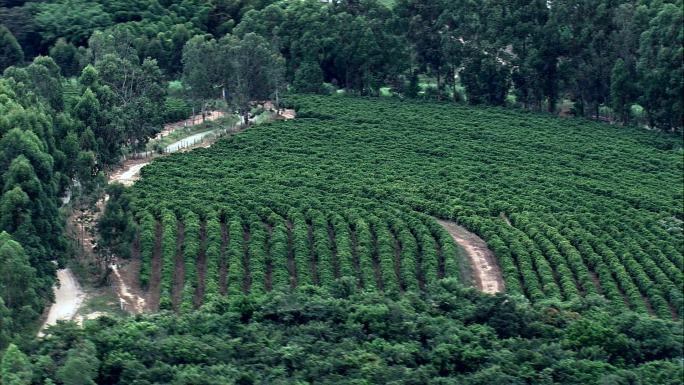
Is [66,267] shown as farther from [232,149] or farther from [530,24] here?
[530,24]

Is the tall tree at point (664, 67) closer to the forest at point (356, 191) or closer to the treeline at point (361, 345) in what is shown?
the forest at point (356, 191)

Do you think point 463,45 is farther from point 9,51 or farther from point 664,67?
point 9,51

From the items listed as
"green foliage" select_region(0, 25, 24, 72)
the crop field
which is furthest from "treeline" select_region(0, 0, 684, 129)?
the crop field

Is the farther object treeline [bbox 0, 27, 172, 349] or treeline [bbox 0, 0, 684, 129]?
treeline [bbox 0, 0, 684, 129]

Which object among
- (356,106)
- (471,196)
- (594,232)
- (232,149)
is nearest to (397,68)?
(356,106)

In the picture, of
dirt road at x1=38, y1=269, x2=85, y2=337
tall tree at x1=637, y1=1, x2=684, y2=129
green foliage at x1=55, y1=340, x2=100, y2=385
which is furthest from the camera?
tall tree at x1=637, y1=1, x2=684, y2=129

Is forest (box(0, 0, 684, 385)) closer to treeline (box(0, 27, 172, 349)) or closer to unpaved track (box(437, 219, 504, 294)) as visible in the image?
treeline (box(0, 27, 172, 349))

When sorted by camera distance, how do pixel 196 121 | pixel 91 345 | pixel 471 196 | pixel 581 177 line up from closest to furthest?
pixel 91 345 < pixel 471 196 < pixel 581 177 < pixel 196 121
